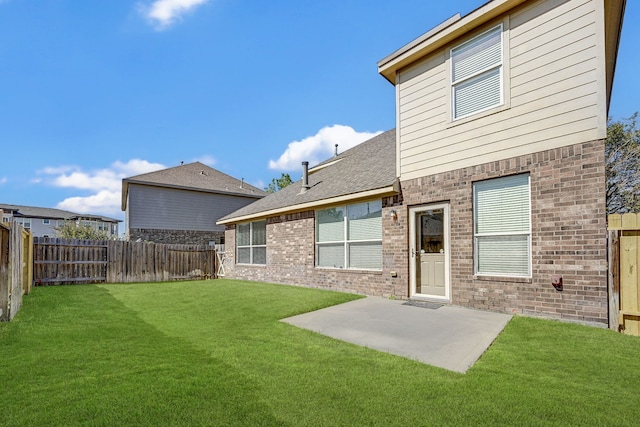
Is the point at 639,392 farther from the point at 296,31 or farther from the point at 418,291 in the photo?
the point at 296,31

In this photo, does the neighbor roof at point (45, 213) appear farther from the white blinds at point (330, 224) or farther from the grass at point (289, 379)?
the grass at point (289, 379)

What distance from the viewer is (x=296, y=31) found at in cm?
1033

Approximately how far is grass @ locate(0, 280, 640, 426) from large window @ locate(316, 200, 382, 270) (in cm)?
381

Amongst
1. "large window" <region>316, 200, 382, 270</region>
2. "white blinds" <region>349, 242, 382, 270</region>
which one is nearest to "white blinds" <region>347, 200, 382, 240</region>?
"large window" <region>316, 200, 382, 270</region>

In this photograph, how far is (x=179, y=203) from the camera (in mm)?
21312

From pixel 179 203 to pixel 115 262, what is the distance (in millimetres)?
8389

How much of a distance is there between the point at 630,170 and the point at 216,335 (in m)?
15.5

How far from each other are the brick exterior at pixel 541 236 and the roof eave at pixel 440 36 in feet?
9.22

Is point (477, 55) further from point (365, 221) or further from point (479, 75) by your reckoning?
point (365, 221)

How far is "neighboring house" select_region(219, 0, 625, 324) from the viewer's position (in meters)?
5.24

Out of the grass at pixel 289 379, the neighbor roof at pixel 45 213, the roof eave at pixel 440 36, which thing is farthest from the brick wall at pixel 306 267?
the neighbor roof at pixel 45 213

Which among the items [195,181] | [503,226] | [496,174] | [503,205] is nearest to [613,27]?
[496,174]

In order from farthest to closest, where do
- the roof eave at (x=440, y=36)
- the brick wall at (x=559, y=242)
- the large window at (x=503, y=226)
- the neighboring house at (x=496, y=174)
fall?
the roof eave at (x=440, y=36) < the large window at (x=503, y=226) < the neighboring house at (x=496, y=174) < the brick wall at (x=559, y=242)

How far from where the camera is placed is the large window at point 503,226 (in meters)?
5.89
